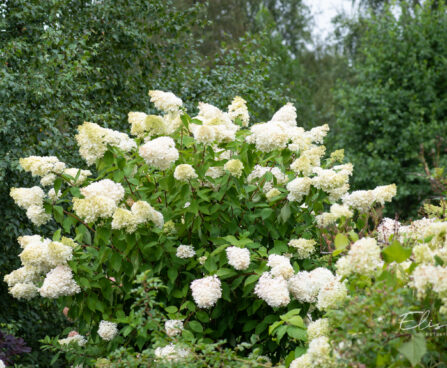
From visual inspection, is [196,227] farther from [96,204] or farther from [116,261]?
[96,204]

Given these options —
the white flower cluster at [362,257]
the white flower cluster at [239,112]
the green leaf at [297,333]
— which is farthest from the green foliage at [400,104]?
the white flower cluster at [362,257]

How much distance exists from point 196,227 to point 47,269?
884mm

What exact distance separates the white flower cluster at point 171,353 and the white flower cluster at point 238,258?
487mm

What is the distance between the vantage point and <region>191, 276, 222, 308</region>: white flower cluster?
2664 mm

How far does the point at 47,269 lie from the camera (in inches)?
121

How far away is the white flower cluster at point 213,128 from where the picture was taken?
284 centimetres

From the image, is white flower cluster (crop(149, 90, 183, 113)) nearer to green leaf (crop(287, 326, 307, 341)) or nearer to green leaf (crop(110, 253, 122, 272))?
green leaf (crop(110, 253, 122, 272))

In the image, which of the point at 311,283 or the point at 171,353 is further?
the point at 311,283

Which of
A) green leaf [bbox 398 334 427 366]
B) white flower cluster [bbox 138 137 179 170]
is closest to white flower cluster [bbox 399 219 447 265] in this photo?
green leaf [bbox 398 334 427 366]

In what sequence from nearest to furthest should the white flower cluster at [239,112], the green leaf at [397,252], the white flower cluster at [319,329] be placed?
the green leaf at [397,252], the white flower cluster at [319,329], the white flower cluster at [239,112]

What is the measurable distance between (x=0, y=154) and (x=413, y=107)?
8.34 m

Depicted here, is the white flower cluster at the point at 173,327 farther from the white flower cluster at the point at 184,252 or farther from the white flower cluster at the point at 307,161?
the white flower cluster at the point at 307,161

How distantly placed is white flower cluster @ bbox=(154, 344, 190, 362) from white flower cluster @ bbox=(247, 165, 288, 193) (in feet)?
3.63

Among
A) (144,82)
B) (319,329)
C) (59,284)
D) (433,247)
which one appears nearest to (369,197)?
(433,247)
